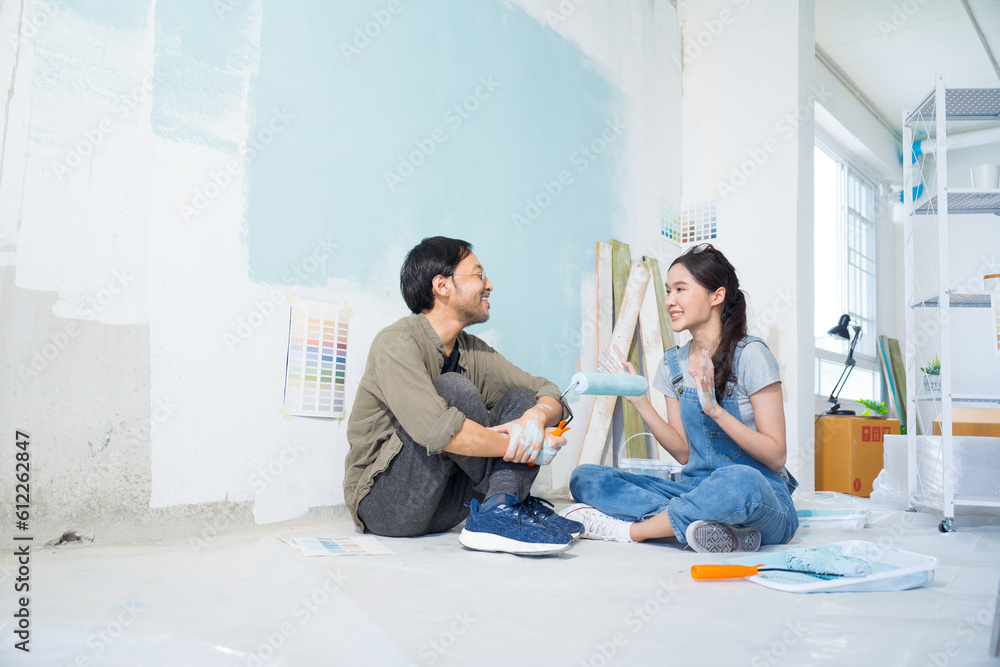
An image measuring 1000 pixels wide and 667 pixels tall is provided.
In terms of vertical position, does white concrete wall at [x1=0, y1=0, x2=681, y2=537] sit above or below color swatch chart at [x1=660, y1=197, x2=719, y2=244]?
below

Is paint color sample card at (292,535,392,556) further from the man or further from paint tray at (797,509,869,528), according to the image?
paint tray at (797,509,869,528)

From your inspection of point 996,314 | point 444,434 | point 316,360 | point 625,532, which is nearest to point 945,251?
point 996,314

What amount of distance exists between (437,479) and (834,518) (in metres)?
1.48

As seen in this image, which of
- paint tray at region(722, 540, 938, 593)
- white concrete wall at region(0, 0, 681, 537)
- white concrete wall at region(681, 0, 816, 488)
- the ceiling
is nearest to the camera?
paint tray at region(722, 540, 938, 593)

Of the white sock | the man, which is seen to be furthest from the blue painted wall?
the white sock

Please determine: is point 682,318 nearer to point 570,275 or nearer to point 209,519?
point 570,275

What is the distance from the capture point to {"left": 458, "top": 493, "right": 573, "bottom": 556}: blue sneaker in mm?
1673

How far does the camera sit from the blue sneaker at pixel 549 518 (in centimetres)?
177

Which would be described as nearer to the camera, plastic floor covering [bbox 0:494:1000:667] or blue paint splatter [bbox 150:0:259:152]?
plastic floor covering [bbox 0:494:1000:667]

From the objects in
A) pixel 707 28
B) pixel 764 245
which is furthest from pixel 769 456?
pixel 707 28

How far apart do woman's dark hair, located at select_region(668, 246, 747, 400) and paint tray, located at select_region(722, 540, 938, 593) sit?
557 mm

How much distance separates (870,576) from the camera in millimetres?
1354

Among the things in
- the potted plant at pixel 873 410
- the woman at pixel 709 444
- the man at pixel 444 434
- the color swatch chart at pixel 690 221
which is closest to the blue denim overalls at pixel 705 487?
the woman at pixel 709 444

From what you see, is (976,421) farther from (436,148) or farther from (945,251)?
(436,148)
